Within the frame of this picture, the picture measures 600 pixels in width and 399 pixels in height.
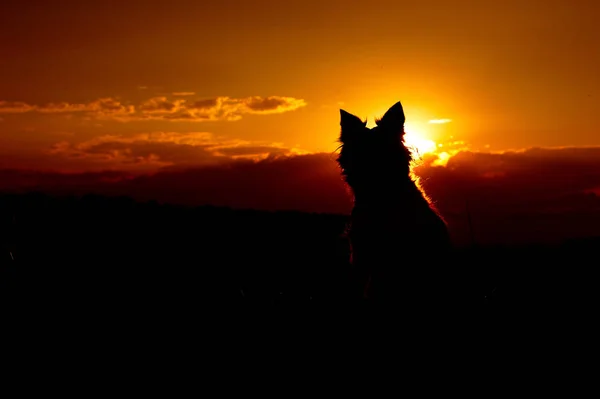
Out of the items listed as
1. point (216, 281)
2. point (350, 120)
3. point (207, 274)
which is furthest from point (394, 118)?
point (207, 274)

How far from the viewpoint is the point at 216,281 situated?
10.8m

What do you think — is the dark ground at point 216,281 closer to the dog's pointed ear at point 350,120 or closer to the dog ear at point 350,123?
the dog ear at point 350,123

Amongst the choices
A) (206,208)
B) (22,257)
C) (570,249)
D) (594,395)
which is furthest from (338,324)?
(206,208)

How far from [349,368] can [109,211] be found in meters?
17.3

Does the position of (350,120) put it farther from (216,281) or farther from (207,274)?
(207,274)

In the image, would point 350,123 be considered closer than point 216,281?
Yes

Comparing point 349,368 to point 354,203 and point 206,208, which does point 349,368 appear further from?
point 206,208

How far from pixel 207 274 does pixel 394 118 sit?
488cm

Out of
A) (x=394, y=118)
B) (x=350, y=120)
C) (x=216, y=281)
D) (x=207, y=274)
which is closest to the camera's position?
(x=394, y=118)

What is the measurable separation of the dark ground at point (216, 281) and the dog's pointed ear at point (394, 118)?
1.89m

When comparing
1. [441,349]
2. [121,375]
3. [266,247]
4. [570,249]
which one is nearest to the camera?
[121,375]

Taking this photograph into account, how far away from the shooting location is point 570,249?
17188 mm

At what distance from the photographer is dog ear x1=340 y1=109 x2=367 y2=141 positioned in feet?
28.9

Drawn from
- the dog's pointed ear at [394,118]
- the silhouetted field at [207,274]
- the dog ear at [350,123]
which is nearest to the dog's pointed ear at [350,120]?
the dog ear at [350,123]
